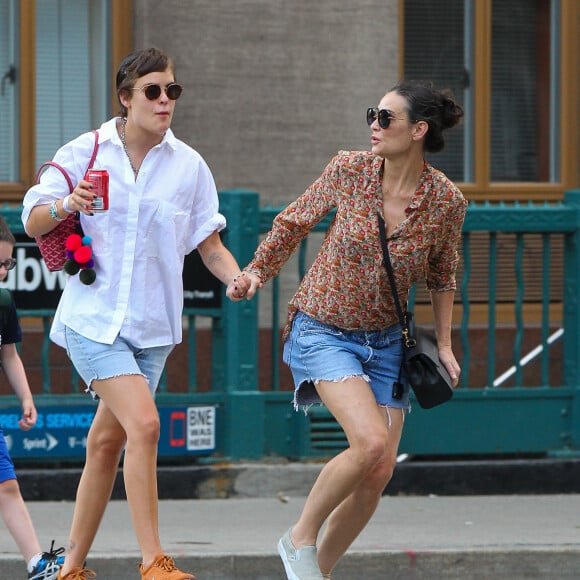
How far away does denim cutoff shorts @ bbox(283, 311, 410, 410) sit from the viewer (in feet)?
16.8

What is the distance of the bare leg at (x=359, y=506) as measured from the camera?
514 cm

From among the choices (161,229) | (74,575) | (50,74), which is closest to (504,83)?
(50,74)

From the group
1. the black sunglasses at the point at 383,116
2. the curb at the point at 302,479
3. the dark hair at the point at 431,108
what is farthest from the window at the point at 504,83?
Result: the black sunglasses at the point at 383,116

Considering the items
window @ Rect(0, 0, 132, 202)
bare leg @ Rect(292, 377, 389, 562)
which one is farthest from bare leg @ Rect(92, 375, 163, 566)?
window @ Rect(0, 0, 132, 202)

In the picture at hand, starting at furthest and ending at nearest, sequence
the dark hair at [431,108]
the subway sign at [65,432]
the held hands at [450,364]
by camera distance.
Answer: the subway sign at [65,432] → the held hands at [450,364] → the dark hair at [431,108]

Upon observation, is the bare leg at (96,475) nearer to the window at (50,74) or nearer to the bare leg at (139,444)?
the bare leg at (139,444)

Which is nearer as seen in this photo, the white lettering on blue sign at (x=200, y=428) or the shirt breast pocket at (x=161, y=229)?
the shirt breast pocket at (x=161, y=229)

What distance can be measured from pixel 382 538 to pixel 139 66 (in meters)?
2.92

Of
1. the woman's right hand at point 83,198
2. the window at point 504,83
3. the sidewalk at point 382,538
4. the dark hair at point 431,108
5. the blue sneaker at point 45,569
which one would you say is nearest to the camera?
the woman's right hand at point 83,198

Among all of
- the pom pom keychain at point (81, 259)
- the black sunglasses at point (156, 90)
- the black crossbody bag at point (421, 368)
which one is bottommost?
the black crossbody bag at point (421, 368)

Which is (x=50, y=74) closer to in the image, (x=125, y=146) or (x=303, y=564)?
(x=125, y=146)

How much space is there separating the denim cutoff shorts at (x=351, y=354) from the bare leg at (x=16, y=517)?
128 centimetres

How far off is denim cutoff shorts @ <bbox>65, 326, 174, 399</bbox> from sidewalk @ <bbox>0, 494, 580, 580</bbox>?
143cm

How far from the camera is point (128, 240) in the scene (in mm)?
4941
